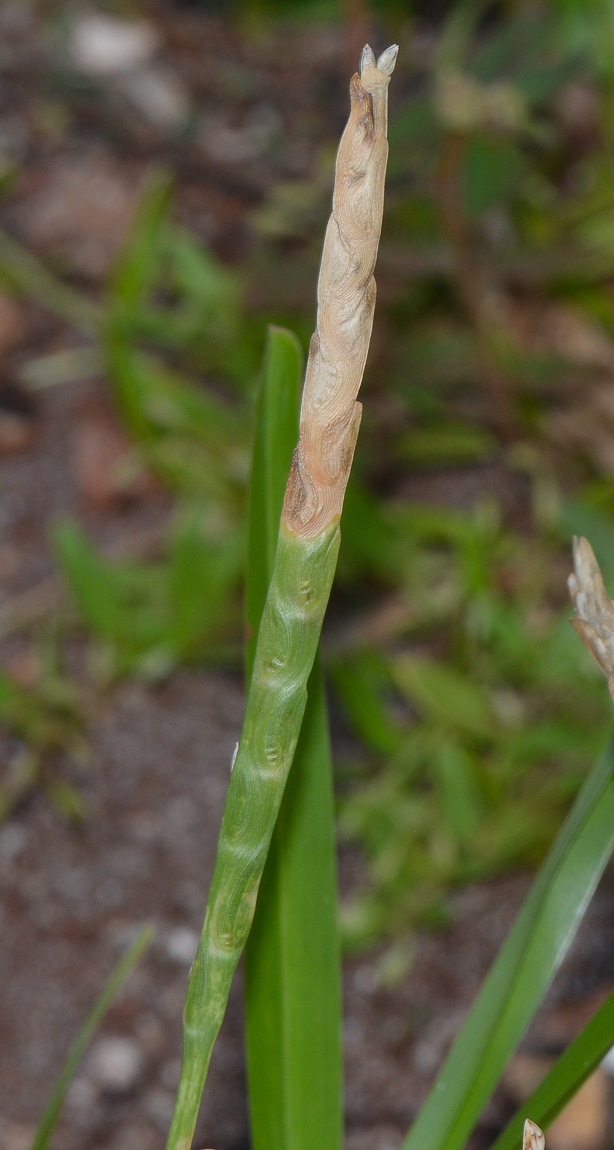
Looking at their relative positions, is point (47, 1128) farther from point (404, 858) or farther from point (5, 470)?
point (5, 470)

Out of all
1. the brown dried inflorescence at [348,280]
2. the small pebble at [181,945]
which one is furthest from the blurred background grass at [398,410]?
the brown dried inflorescence at [348,280]

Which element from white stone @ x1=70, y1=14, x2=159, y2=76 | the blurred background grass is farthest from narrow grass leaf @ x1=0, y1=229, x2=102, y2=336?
white stone @ x1=70, y1=14, x2=159, y2=76

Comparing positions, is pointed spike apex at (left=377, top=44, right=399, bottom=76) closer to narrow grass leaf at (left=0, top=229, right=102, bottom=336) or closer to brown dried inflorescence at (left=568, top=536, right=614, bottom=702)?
brown dried inflorescence at (left=568, top=536, right=614, bottom=702)

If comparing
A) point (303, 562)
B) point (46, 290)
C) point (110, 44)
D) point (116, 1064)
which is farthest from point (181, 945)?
point (110, 44)

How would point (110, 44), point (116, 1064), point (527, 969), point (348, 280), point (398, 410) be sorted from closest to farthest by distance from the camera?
point (348, 280)
point (527, 969)
point (116, 1064)
point (398, 410)
point (110, 44)

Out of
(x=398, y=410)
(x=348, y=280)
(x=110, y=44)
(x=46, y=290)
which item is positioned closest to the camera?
(x=348, y=280)

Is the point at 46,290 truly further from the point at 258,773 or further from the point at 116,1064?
the point at 258,773

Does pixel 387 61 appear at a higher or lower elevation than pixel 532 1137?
higher

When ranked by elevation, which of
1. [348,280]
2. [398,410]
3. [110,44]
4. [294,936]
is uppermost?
[110,44]
